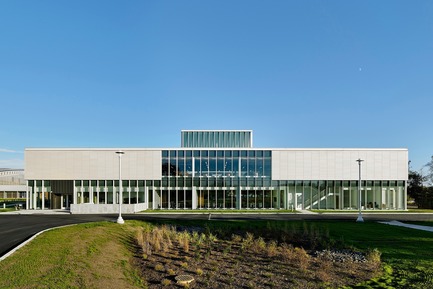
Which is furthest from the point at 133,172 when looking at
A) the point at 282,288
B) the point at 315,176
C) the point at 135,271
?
the point at 282,288

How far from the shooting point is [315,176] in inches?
1864

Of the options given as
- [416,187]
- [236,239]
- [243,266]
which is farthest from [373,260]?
[416,187]

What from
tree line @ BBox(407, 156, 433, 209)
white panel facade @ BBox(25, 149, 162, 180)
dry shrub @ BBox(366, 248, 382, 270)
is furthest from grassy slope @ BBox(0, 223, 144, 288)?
tree line @ BBox(407, 156, 433, 209)

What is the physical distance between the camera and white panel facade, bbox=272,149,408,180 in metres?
47.3

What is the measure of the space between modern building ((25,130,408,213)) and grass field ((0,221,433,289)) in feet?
78.6

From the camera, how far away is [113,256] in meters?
15.6

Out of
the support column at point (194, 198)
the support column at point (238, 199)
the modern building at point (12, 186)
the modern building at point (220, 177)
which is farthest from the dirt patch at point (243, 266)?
the modern building at point (12, 186)

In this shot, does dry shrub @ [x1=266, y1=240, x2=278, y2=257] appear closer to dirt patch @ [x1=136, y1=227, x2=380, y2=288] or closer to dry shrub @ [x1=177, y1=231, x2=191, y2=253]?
dirt patch @ [x1=136, y1=227, x2=380, y2=288]

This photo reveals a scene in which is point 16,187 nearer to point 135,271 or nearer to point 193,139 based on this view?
point 193,139

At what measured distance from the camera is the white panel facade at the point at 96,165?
4725 cm

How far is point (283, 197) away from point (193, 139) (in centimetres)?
1604

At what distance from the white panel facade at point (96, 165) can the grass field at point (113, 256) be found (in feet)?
79.1

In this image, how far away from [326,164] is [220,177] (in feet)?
50.7

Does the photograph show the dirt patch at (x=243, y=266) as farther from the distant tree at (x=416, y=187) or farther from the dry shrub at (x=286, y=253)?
the distant tree at (x=416, y=187)
